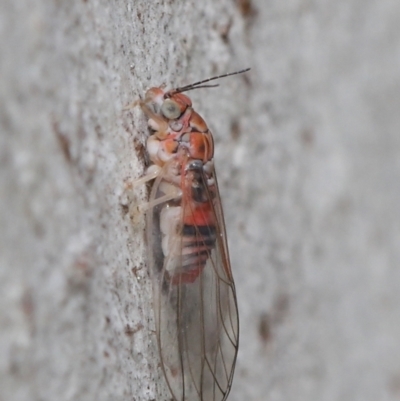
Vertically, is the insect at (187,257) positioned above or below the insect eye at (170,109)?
below

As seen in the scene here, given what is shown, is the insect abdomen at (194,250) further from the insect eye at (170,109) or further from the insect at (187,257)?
the insect eye at (170,109)

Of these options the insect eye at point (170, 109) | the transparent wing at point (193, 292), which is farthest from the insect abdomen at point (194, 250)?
the insect eye at point (170, 109)

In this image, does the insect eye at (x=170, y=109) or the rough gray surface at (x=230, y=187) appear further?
the insect eye at (x=170, y=109)

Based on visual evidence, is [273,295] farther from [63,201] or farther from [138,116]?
[63,201]

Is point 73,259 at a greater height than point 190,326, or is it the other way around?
point 73,259

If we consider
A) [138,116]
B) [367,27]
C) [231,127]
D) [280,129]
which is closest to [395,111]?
[367,27]
